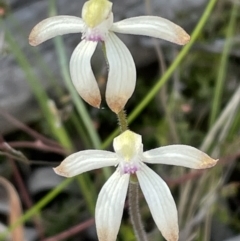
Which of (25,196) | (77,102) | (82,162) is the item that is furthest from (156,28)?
(25,196)

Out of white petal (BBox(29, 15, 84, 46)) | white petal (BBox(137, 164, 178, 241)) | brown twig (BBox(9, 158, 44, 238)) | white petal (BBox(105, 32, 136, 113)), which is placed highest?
brown twig (BBox(9, 158, 44, 238))

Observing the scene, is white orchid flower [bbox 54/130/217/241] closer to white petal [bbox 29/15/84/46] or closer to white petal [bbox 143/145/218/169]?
white petal [bbox 143/145/218/169]

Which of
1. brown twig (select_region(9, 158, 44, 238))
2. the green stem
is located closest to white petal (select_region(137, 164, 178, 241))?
the green stem

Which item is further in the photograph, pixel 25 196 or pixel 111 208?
pixel 25 196

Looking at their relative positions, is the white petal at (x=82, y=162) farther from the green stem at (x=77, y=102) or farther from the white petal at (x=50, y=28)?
the green stem at (x=77, y=102)

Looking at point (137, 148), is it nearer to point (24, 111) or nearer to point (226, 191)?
point (226, 191)

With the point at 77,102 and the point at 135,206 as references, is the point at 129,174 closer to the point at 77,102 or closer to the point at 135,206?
the point at 135,206

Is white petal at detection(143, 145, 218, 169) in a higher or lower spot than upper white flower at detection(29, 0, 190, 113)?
lower
